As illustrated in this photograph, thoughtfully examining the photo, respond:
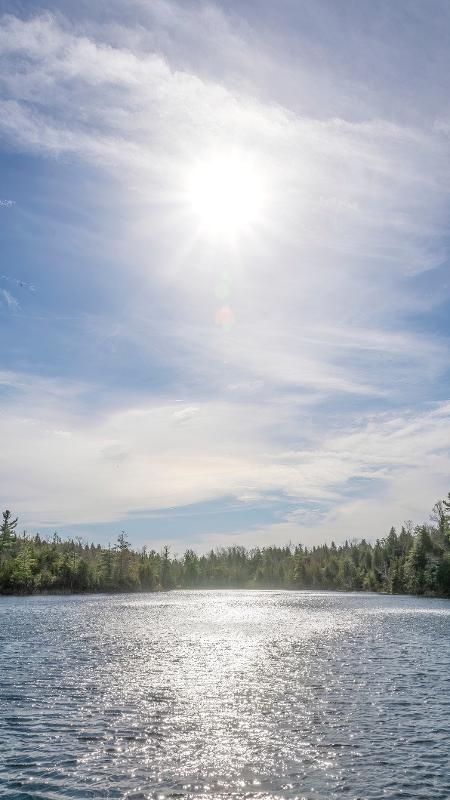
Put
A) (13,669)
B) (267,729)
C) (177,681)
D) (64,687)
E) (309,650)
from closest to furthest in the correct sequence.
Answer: (267,729), (64,687), (177,681), (13,669), (309,650)

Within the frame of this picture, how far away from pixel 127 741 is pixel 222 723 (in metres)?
6.03

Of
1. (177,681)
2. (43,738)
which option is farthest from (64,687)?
(43,738)

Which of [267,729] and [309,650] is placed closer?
[267,729]

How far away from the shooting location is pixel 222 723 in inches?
1271

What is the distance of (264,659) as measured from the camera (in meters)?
57.3

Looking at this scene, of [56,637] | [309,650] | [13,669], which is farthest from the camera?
[56,637]

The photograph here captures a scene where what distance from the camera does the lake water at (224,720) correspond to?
906 inches

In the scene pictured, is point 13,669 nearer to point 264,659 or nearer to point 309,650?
point 264,659

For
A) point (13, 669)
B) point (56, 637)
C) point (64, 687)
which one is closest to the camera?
point (64, 687)

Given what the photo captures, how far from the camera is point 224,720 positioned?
33.0 metres

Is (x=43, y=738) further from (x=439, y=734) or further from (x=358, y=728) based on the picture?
(x=439, y=734)

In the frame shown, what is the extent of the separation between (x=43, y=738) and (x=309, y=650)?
39.6m

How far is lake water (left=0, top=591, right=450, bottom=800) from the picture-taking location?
75.5 ft

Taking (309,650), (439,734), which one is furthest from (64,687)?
(309,650)
